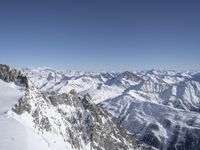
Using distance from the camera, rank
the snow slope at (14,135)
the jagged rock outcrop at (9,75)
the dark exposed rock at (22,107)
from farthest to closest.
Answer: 1. the jagged rock outcrop at (9,75)
2. the dark exposed rock at (22,107)
3. the snow slope at (14,135)

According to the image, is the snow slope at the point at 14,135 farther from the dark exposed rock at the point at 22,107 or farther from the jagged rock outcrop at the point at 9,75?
the jagged rock outcrop at the point at 9,75

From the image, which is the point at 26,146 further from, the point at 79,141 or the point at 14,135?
the point at 79,141

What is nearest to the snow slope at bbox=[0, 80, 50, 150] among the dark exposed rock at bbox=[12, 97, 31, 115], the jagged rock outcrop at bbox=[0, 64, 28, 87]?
the dark exposed rock at bbox=[12, 97, 31, 115]

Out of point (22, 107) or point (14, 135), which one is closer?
point (14, 135)

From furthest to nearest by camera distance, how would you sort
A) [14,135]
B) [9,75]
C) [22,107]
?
1. [9,75]
2. [22,107]
3. [14,135]

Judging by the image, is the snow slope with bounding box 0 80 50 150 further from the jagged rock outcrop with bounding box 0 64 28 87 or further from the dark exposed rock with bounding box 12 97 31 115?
the jagged rock outcrop with bounding box 0 64 28 87

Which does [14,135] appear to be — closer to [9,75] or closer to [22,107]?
[22,107]

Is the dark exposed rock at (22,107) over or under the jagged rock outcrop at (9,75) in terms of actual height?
under

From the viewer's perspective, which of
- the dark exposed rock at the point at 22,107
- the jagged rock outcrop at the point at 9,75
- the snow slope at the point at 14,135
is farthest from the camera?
the jagged rock outcrop at the point at 9,75

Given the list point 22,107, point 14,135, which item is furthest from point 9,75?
point 14,135

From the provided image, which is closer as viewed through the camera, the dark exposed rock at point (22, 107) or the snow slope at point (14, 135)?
the snow slope at point (14, 135)

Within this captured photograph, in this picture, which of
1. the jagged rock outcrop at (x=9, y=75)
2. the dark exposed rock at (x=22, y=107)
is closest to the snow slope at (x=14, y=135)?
the dark exposed rock at (x=22, y=107)
